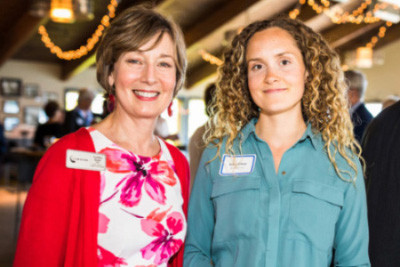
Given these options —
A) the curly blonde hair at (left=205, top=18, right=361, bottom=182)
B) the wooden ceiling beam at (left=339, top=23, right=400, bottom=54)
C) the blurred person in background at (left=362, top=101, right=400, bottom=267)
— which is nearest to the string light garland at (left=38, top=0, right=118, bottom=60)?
the wooden ceiling beam at (left=339, top=23, right=400, bottom=54)

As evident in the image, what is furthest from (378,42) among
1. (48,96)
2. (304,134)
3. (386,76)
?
(304,134)

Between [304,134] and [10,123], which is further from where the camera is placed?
[10,123]

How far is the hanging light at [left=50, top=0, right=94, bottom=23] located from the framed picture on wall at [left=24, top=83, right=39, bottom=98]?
7.59 m

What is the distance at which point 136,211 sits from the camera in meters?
1.38

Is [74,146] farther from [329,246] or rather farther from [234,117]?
[329,246]

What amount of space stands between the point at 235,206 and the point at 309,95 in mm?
456

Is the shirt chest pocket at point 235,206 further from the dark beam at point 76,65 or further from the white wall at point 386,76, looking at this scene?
the white wall at point 386,76

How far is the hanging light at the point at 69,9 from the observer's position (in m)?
4.36

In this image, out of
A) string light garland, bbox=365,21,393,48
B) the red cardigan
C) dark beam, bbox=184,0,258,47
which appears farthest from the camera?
string light garland, bbox=365,21,393,48

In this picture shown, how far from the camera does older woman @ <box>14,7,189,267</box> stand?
127 centimetres

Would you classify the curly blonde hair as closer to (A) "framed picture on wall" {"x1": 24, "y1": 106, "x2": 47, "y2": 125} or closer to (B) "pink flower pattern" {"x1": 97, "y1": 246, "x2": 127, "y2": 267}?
(B) "pink flower pattern" {"x1": 97, "y1": 246, "x2": 127, "y2": 267}

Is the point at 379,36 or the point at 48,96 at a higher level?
the point at 379,36

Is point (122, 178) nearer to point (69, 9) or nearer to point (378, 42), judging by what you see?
point (69, 9)

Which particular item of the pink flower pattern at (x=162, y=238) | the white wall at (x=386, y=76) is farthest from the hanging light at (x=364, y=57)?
the pink flower pattern at (x=162, y=238)
